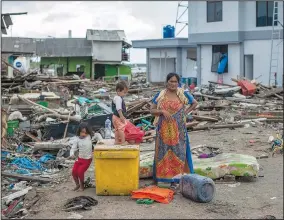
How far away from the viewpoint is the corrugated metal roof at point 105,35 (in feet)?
180

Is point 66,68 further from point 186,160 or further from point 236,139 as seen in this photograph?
point 186,160

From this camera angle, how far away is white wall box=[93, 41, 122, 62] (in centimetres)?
5488

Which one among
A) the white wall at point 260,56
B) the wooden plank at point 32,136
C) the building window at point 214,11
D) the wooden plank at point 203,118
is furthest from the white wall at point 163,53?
the wooden plank at point 32,136

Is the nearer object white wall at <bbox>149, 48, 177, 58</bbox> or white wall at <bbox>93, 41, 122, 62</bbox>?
white wall at <bbox>149, 48, 177, 58</bbox>

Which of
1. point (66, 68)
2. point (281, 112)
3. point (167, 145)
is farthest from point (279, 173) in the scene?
point (66, 68)

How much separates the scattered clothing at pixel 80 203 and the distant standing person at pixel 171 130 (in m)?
1.26

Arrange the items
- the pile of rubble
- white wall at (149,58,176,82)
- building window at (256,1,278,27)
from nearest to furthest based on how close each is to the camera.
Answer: the pile of rubble, building window at (256,1,278,27), white wall at (149,58,176,82)

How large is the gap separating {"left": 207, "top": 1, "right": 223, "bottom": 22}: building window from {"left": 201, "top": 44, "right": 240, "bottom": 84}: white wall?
1.87m

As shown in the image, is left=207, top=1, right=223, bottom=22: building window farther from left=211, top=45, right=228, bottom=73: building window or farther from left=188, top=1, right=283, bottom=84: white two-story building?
left=211, top=45, right=228, bottom=73: building window

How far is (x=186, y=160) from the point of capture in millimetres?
7770

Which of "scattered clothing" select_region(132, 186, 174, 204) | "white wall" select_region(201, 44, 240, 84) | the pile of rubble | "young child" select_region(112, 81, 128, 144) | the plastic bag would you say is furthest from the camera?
"white wall" select_region(201, 44, 240, 84)

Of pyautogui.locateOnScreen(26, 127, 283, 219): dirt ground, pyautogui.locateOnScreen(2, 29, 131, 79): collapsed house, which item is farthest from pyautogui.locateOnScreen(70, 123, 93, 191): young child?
pyautogui.locateOnScreen(2, 29, 131, 79): collapsed house

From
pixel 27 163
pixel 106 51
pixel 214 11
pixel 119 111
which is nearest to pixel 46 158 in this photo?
pixel 27 163

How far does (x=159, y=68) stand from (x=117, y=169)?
34164mm
